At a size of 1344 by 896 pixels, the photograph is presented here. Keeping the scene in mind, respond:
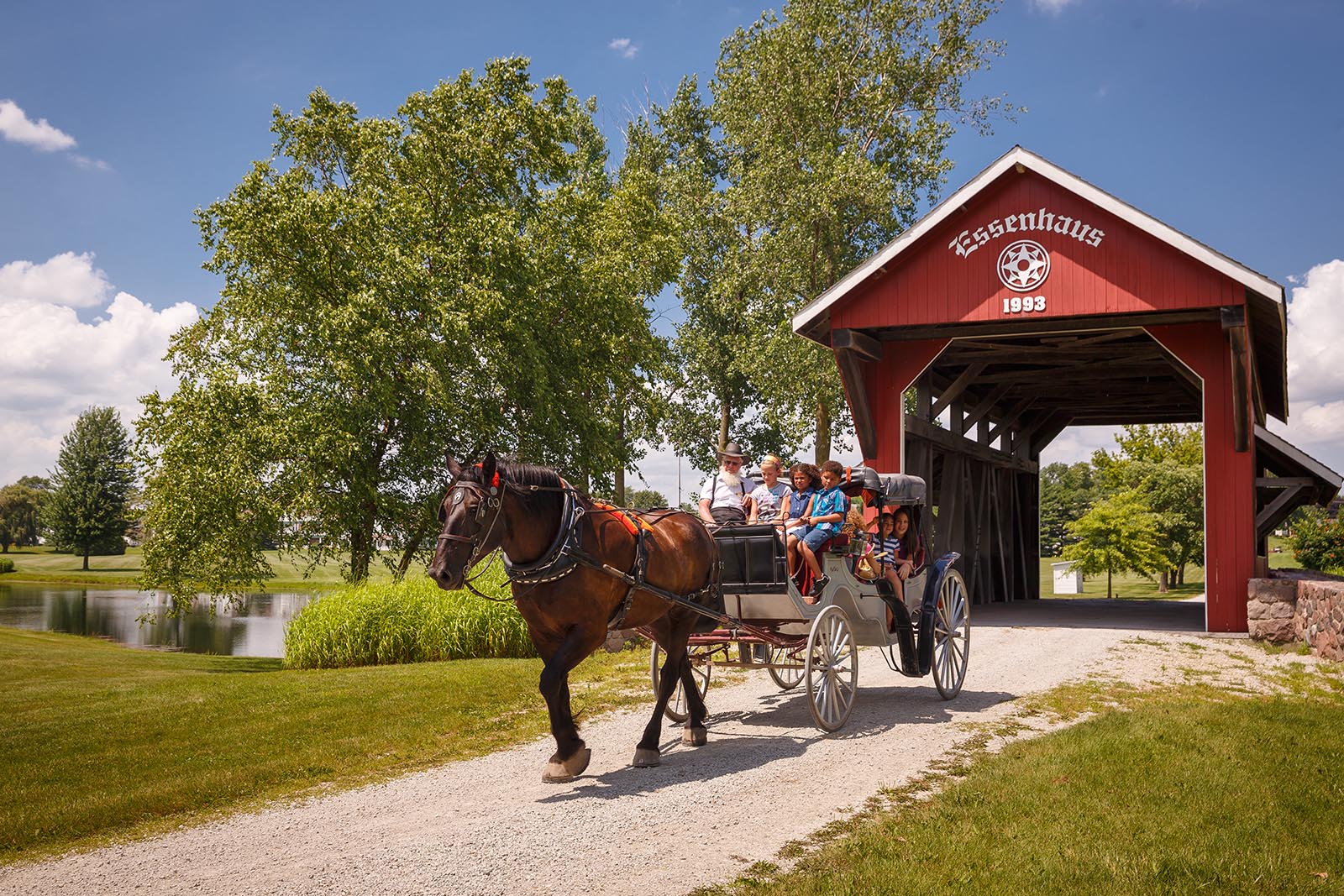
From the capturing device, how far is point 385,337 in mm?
20406

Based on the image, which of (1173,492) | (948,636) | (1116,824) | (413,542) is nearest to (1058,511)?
(1173,492)

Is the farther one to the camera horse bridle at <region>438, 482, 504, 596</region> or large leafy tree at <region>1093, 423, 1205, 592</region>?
large leafy tree at <region>1093, 423, 1205, 592</region>

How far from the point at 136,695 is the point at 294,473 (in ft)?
32.1

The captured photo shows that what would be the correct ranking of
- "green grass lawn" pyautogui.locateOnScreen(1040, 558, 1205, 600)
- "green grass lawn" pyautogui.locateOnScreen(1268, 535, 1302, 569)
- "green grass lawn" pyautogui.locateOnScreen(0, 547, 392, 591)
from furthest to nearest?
"green grass lawn" pyautogui.locateOnScreen(0, 547, 392, 591)
"green grass lawn" pyautogui.locateOnScreen(1268, 535, 1302, 569)
"green grass lawn" pyautogui.locateOnScreen(1040, 558, 1205, 600)

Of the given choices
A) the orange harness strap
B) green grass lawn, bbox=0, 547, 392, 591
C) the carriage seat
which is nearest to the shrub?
the carriage seat

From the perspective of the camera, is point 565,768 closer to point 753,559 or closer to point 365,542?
point 753,559

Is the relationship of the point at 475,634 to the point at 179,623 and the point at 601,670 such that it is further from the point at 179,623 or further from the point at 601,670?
the point at 179,623

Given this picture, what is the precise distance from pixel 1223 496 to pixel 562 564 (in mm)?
12482

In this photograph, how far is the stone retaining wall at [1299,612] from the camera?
41.9 ft

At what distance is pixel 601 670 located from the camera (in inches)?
480

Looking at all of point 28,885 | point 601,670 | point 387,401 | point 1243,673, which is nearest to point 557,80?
point 387,401

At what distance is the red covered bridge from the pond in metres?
11.2

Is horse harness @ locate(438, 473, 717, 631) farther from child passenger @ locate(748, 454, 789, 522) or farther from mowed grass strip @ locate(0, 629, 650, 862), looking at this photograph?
child passenger @ locate(748, 454, 789, 522)

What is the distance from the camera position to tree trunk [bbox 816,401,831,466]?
30.6 metres
